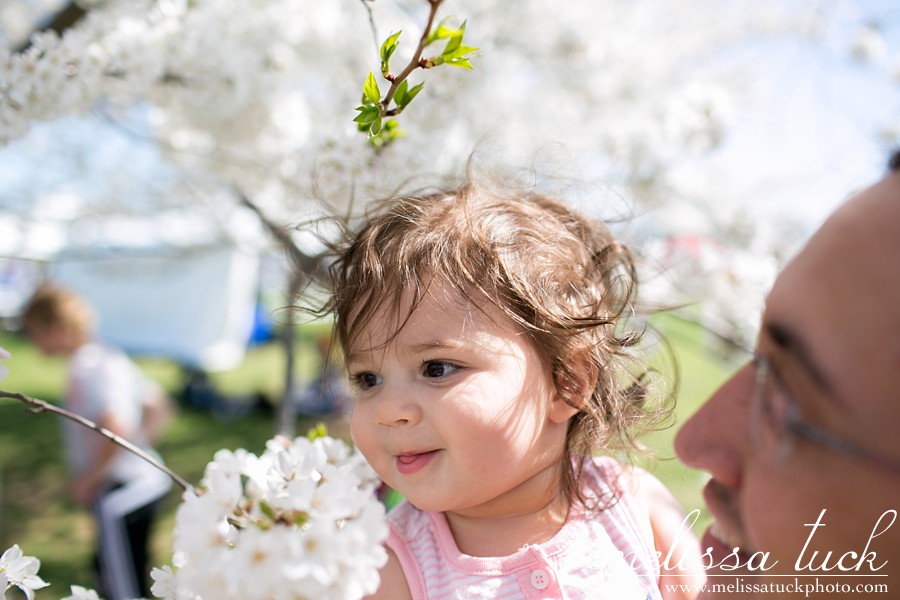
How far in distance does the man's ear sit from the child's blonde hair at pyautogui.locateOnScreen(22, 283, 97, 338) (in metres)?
3.79

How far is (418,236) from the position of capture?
4.47ft

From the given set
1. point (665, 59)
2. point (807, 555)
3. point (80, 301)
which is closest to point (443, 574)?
point (807, 555)

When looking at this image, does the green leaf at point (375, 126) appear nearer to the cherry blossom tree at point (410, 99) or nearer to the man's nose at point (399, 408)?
the cherry blossom tree at point (410, 99)

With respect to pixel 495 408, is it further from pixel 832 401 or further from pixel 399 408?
pixel 832 401

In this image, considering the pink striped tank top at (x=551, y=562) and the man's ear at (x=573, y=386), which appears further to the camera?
the man's ear at (x=573, y=386)

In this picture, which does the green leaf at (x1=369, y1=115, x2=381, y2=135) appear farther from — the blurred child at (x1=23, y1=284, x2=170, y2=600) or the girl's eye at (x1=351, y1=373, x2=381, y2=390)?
the blurred child at (x1=23, y1=284, x2=170, y2=600)

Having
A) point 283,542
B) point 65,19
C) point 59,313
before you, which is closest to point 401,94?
point 283,542

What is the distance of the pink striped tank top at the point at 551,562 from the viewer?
123 centimetres

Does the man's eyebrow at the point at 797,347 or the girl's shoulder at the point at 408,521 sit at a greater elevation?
the man's eyebrow at the point at 797,347

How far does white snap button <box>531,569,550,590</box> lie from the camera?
121cm

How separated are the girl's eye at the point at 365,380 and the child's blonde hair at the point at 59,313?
353 centimetres

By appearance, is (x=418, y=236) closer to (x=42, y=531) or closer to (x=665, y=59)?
(x=42, y=531)

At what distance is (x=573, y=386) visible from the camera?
1.39 meters

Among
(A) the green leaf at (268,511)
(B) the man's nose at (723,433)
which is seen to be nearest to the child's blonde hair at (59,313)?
(A) the green leaf at (268,511)
